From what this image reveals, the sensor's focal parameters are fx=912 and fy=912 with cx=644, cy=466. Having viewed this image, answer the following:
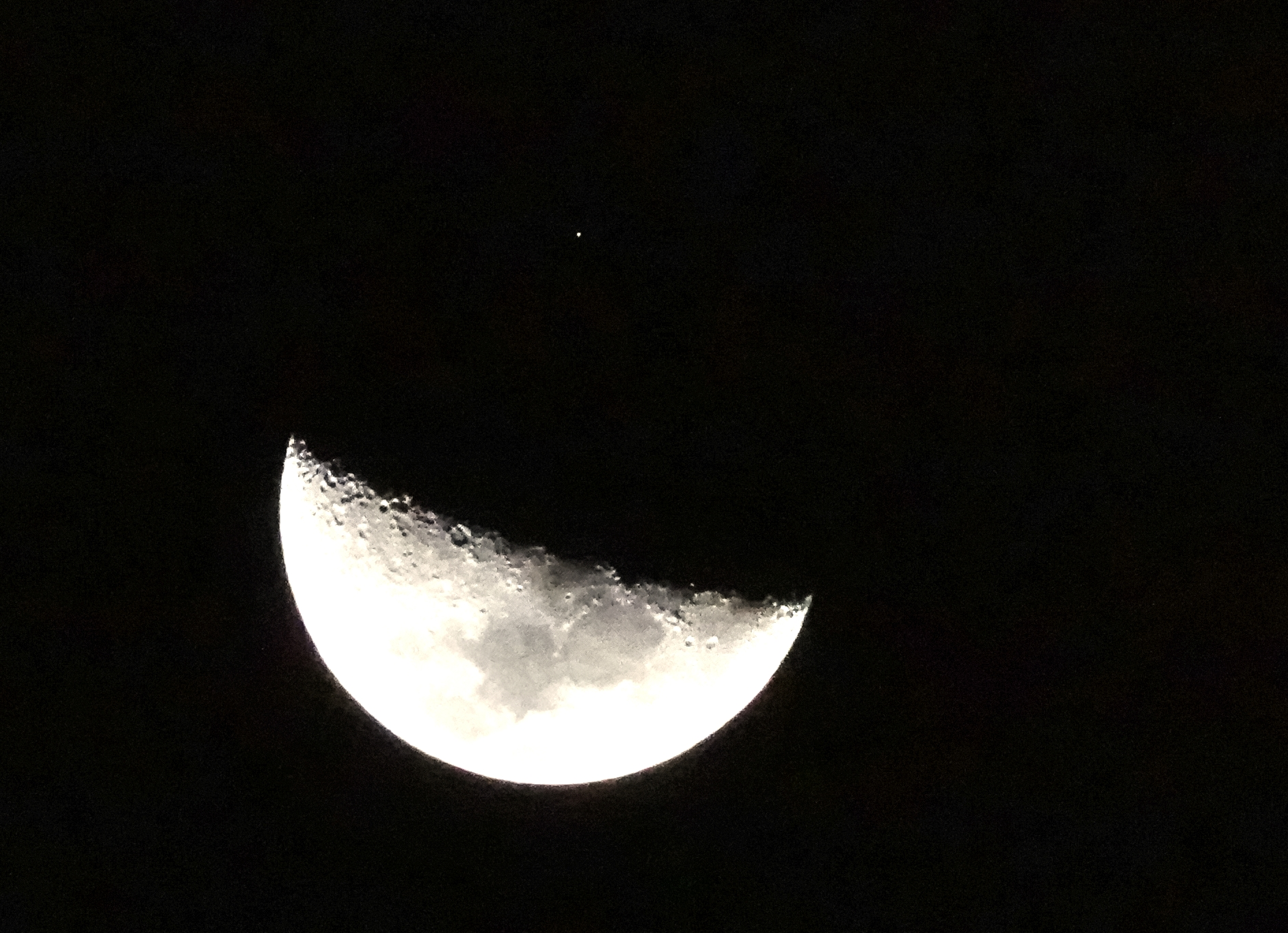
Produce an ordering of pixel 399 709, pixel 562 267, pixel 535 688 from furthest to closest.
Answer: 1. pixel 399 709
2. pixel 535 688
3. pixel 562 267

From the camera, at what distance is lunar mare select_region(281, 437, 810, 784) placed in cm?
312

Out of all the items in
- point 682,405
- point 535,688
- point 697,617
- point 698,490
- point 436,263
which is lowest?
point 535,688

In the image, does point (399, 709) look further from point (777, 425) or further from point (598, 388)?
point (777, 425)

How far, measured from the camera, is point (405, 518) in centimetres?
317

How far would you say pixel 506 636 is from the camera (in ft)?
10.3

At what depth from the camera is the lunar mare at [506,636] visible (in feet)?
10.3

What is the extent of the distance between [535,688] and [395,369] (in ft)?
3.89

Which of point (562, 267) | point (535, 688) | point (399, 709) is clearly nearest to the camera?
point (562, 267)

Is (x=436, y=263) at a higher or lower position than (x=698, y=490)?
higher

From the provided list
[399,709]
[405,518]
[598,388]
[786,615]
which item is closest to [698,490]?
[598,388]

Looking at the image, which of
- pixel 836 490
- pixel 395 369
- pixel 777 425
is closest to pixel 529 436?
pixel 395 369

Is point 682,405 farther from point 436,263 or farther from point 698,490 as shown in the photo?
point 436,263

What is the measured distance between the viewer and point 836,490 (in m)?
3.26

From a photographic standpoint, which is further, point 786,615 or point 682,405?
point 786,615
